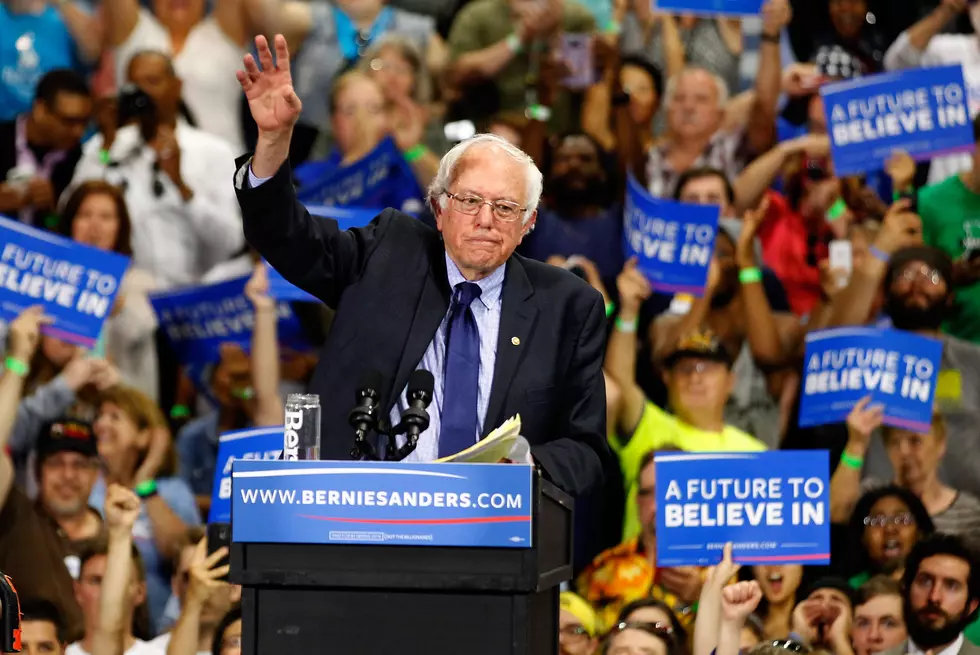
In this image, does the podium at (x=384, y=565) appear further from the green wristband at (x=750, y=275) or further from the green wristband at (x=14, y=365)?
the green wristband at (x=750, y=275)

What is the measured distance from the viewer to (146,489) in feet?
18.9

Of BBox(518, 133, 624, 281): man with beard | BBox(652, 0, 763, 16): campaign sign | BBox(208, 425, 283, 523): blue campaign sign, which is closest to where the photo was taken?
BBox(208, 425, 283, 523): blue campaign sign

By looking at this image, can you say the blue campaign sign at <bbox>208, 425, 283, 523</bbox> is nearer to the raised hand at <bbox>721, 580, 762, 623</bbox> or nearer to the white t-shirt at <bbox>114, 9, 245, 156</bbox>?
the raised hand at <bbox>721, 580, 762, 623</bbox>

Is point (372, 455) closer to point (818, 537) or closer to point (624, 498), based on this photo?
point (818, 537)

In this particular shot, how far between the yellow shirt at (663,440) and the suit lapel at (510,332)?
264 centimetres

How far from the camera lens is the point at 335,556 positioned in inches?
101

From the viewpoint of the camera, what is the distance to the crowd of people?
5.30m

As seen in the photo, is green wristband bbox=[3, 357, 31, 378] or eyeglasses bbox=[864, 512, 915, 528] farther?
green wristband bbox=[3, 357, 31, 378]

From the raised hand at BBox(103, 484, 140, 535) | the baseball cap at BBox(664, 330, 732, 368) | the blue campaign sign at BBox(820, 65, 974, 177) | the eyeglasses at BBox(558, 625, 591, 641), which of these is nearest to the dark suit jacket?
the eyeglasses at BBox(558, 625, 591, 641)

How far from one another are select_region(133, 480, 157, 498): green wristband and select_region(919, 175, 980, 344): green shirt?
10.2 ft

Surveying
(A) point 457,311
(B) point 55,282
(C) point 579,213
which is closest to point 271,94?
(A) point 457,311

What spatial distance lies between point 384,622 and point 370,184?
383 cm

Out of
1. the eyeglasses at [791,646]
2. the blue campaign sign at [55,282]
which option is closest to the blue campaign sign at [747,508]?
the eyeglasses at [791,646]

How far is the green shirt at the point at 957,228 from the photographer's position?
6.32 meters
